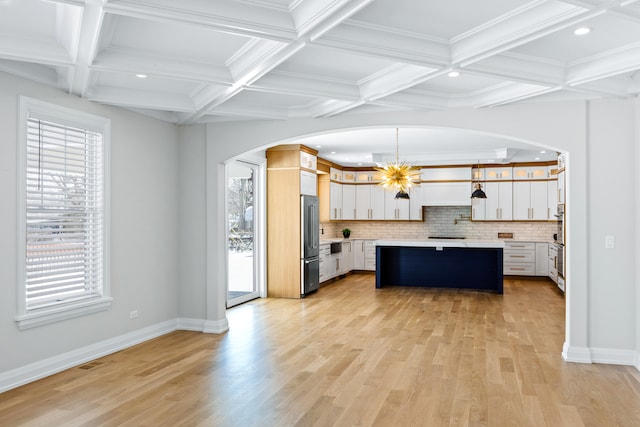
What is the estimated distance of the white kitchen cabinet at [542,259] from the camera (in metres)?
10.4

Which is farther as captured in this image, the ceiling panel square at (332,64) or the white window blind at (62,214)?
the white window blind at (62,214)

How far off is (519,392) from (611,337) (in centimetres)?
146

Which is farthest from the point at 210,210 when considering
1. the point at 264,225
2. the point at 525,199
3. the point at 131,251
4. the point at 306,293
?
the point at 525,199

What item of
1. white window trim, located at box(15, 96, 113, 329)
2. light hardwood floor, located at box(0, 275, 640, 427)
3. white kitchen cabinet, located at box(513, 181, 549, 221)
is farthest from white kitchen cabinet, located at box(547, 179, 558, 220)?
white window trim, located at box(15, 96, 113, 329)

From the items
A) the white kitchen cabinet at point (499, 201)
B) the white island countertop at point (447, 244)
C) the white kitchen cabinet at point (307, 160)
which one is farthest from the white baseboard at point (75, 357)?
the white kitchen cabinet at point (499, 201)

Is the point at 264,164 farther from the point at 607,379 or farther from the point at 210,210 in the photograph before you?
the point at 607,379

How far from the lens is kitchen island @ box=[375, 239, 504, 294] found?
8867mm

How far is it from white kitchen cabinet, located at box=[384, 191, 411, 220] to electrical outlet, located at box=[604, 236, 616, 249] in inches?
270

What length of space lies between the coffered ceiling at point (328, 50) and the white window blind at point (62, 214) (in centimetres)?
47

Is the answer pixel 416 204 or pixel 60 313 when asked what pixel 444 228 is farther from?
pixel 60 313

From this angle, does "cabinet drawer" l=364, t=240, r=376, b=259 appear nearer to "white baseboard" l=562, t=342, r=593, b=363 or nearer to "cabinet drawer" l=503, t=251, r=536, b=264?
"cabinet drawer" l=503, t=251, r=536, b=264

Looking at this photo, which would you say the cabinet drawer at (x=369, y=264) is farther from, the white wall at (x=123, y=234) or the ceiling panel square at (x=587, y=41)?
the ceiling panel square at (x=587, y=41)

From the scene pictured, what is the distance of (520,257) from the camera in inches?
418

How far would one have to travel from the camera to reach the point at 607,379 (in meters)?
4.19
